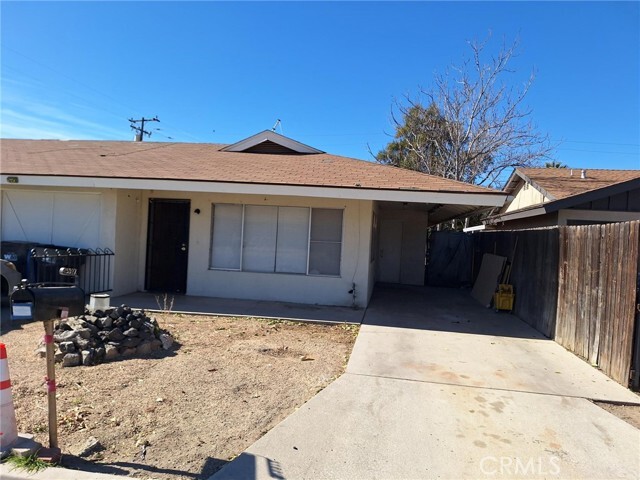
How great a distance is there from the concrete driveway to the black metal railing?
6.28 metres

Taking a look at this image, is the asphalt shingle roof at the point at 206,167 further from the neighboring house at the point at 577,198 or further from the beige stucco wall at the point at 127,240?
the neighboring house at the point at 577,198

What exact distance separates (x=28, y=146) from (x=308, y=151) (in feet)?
28.7

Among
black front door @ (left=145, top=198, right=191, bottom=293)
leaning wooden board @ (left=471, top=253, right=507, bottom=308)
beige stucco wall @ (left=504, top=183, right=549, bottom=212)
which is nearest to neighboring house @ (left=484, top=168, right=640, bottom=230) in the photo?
beige stucco wall @ (left=504, top=183, right=549, bottom=212)

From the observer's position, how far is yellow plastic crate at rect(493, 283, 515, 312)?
10.1 m

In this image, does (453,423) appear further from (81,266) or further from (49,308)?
(81,266)

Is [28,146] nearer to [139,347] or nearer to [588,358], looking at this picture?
[139,347]

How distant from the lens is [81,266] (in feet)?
31.1

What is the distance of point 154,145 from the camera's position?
14.3 m

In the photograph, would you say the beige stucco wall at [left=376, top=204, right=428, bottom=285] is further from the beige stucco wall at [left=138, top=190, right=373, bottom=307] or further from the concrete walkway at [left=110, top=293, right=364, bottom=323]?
the concrete walkway at [left=110, top=293, right=364, bottom=323]

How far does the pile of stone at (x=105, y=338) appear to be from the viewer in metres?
5.20

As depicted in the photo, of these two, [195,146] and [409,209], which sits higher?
[195,146]

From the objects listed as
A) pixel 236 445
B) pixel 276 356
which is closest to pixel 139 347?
pixel 276 356

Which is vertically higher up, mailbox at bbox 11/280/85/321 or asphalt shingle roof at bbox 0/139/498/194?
asphalt shingle roof at bbox 0/139/498/194

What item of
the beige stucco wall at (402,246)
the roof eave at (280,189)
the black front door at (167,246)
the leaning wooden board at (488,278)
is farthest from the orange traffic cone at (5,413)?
the beige stucco wall at (402,246)
